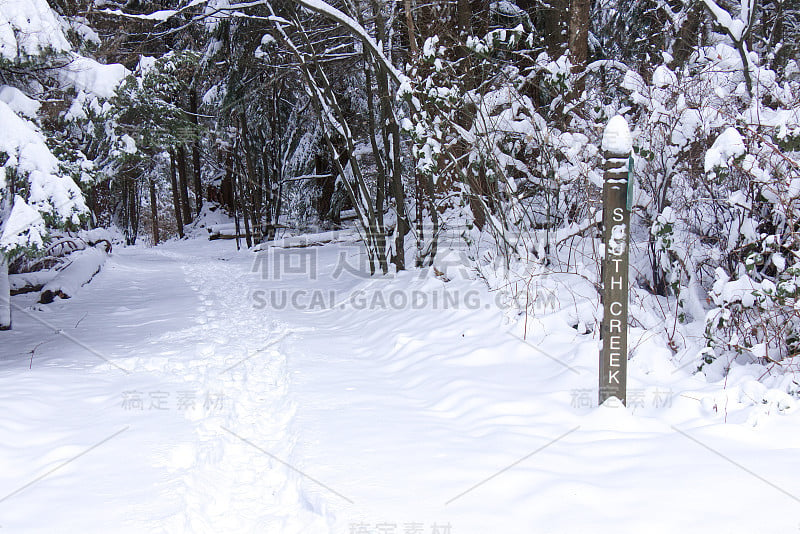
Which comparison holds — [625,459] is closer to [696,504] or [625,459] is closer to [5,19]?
[696,504]

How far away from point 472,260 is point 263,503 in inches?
218

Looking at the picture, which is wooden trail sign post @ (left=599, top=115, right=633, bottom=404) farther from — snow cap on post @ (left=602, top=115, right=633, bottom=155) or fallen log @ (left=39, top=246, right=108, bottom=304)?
fallen log @ (left=39, top=246, right=108, bottom=304)

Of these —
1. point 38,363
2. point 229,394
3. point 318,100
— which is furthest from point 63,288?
point 229,394

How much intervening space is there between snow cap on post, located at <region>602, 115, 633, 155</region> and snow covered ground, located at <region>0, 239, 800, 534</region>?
1.66m

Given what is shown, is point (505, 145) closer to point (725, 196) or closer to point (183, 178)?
point (725, 196)

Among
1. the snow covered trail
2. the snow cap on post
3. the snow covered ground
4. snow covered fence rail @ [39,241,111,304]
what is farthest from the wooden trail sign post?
snow covered fence rail @ [39,241,111,304]

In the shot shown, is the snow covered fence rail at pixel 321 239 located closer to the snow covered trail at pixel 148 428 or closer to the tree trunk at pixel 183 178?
the snow covered trail at pixel 148 428

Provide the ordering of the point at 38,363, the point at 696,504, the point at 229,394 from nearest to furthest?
the point at 696,504 < the point at 229,394 < the point at 38,363

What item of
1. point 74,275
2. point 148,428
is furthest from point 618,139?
point 74,275

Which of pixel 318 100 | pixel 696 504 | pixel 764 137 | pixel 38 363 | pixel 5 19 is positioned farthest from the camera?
pixel 318 100

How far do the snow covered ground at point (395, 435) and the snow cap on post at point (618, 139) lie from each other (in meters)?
1.66

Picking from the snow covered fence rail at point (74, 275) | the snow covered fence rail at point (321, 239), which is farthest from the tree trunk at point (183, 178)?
the snow covered fence rail at point (74, 275)

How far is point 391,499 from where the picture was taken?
3018 millimetres

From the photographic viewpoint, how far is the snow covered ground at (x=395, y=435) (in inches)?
110
